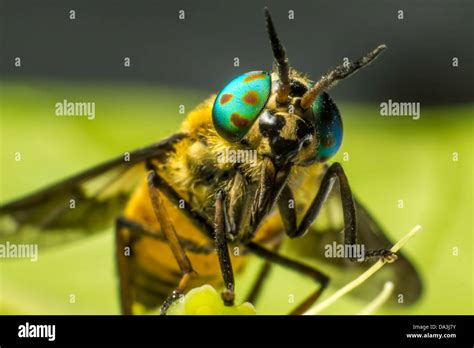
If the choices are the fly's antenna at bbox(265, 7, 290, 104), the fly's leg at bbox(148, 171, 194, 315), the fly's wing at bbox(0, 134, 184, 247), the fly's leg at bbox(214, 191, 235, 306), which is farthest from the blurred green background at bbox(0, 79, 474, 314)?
the fly's antenna at bbox(265, 7, 290, 104)

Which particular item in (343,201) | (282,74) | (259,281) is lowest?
(259,281)

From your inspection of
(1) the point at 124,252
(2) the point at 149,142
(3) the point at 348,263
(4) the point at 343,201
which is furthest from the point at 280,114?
(2) the point at 149,142

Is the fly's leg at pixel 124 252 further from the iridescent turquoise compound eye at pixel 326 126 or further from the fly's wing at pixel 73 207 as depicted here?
the iridescent turquoise compound eye at pixel 326 126

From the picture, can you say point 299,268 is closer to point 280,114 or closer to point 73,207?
point 280,114

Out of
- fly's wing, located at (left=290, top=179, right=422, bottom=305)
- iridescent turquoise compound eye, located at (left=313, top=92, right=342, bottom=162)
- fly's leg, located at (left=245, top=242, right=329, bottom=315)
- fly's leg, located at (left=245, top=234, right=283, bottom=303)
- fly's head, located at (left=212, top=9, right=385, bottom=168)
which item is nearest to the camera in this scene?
fly's head, located at (left=212, top=9, right=385, bottom=168)

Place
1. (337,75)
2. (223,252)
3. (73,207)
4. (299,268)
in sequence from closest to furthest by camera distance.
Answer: (337,75)
(223,252)
(299,268)
(73,207)

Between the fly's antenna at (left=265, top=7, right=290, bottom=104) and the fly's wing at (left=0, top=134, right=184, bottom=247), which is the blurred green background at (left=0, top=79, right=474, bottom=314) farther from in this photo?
the fly's antenna at (left=265, top=7, right=290, bottom=104)
